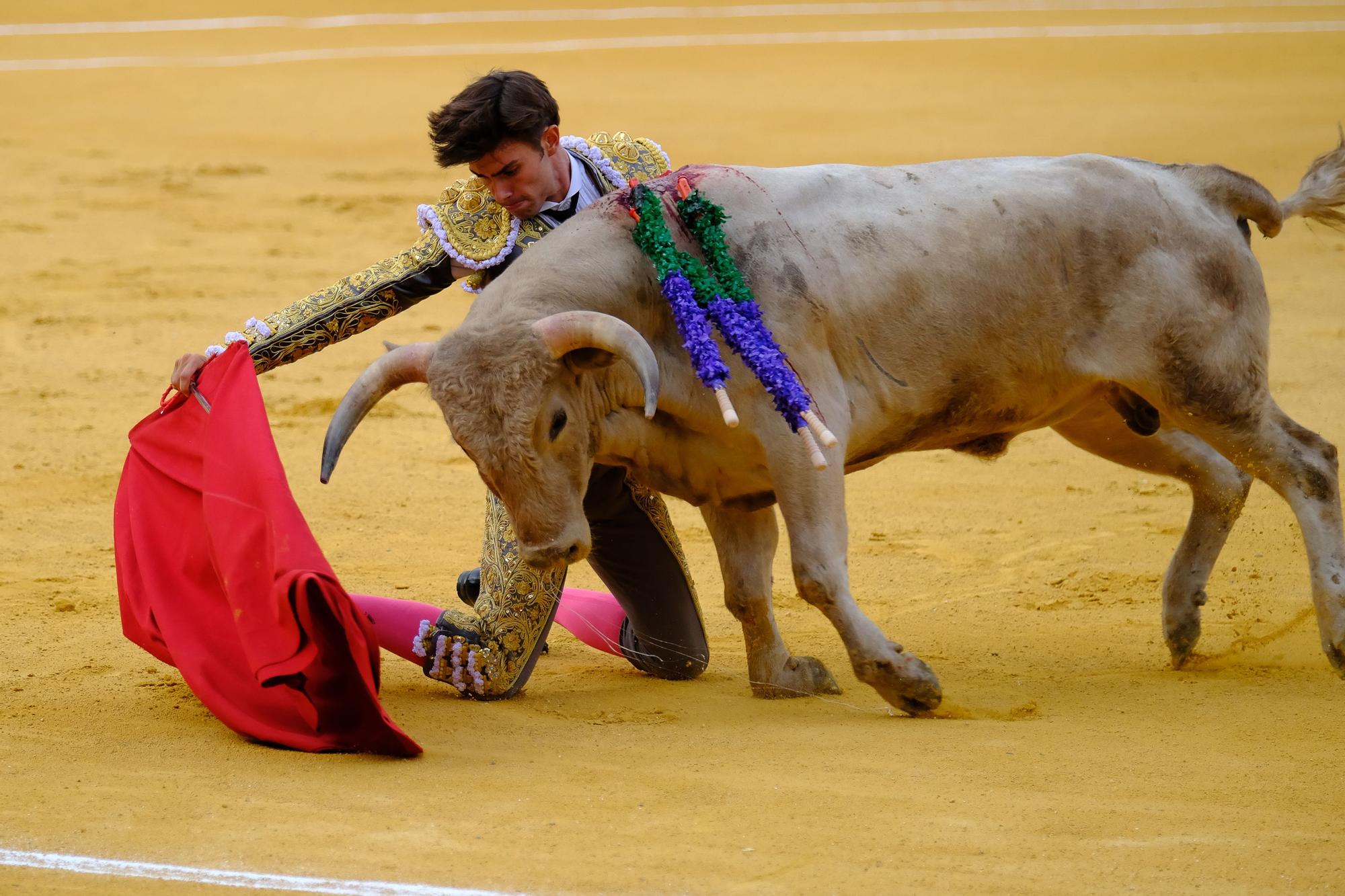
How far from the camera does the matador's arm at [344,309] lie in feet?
15.4

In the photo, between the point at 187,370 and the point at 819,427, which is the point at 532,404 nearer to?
the point at 819,427

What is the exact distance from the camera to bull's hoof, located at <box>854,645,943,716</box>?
4.36 metres

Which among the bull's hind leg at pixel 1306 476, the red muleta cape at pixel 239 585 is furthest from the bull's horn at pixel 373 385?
the bull's hind leg at pixel 1306 476

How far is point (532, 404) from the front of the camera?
4246mm

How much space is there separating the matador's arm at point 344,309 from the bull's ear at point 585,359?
2.15ft

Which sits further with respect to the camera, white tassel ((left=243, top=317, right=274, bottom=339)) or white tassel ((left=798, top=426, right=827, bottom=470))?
white tassel ((left=243, top=317, right=274, bottom=339))

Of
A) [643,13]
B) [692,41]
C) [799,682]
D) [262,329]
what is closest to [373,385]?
[262,329]

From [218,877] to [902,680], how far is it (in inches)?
74.6

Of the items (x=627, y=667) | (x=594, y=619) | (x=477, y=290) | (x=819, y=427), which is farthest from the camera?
(x=594, y=619)

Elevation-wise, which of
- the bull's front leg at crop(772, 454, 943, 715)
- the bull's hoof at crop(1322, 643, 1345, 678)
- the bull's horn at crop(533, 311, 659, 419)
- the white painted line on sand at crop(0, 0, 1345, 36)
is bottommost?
the bull's hoof at crop(1322, 643, 1345, 678)

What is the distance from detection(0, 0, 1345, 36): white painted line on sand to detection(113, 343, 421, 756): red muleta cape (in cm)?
1792

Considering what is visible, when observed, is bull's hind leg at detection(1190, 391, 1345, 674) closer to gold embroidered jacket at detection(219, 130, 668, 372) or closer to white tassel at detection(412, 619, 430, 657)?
gold embroidered jacket at detection(219, 130, 668, 372)

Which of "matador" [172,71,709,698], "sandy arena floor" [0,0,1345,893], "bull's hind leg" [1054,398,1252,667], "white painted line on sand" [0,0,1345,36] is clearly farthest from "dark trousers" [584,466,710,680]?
"white painted line on sand" [0,0,1345,36]

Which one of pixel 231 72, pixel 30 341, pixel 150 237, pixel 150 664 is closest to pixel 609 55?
pixel 231 72
